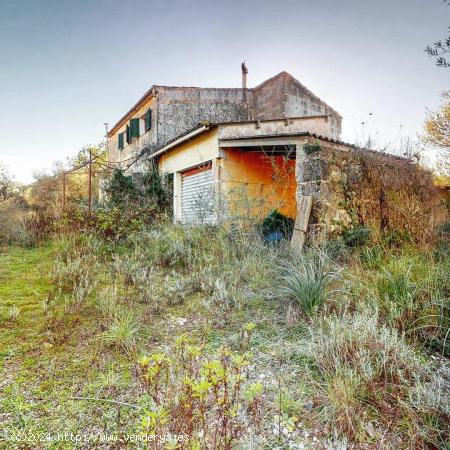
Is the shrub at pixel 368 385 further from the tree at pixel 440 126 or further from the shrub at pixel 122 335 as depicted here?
the tree at pixel 440 126

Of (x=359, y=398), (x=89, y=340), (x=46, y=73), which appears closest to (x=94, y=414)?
(x=89, y=340)

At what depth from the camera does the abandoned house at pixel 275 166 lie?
6.57 metres

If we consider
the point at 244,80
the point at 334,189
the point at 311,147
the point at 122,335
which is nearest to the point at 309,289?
the point at 122,335

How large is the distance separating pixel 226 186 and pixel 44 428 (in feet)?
24.7

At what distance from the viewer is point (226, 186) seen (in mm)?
8961

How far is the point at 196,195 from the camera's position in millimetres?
10578

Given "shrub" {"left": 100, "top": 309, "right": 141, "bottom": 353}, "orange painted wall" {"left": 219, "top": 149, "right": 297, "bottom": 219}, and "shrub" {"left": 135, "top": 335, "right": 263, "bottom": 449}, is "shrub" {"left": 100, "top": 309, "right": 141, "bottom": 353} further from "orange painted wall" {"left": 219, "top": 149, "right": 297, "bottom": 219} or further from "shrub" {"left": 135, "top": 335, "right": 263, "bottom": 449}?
"orange painted wall" {"left": 219, "top": 149, "right": 297, "bottom": 219}

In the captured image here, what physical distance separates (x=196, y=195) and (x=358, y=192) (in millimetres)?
5504

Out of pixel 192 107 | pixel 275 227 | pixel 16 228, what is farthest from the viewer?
pixel 192 107

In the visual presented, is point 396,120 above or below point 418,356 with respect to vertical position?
above

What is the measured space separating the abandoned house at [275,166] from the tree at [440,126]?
4.82 metres

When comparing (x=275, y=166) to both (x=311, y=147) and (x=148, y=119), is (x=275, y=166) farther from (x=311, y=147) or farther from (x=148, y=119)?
(x=148, y=119)

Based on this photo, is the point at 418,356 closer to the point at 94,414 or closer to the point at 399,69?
the point at 94,414

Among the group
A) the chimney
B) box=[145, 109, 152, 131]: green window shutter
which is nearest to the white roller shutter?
box=[145, 109, 152, 131]: green window shutter
